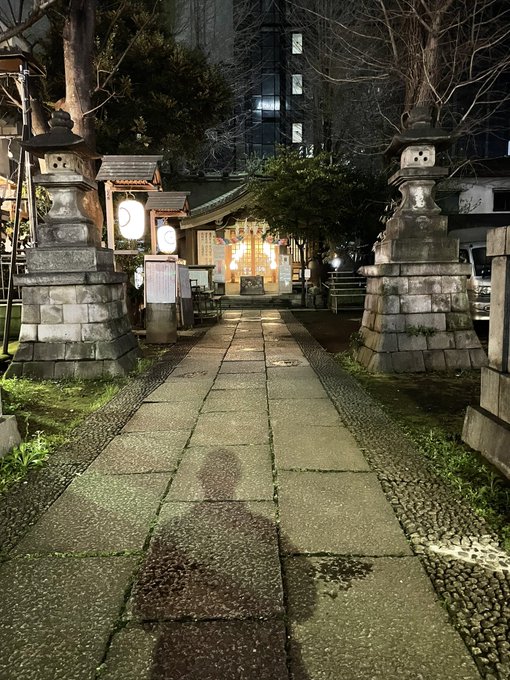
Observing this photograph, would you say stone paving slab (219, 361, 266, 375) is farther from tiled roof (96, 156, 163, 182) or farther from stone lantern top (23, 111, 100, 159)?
tiled roof (96, 156, 163, 182)

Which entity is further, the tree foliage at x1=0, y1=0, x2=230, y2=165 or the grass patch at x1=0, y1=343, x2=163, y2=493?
the tree foliage at x1=0, y1=0, x2=230, y2=165

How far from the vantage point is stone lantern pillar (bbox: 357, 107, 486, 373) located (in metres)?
7.61

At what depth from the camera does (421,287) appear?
25.2ft

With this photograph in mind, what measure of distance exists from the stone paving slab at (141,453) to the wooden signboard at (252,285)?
20.0 m

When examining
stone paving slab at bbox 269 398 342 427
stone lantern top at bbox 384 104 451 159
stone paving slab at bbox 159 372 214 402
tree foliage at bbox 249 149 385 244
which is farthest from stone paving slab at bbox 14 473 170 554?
tree foliage at bbox 249 149 385 244

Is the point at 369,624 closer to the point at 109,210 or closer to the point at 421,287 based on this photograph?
the point at 421,287

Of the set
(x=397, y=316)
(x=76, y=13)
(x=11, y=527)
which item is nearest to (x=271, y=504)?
(x=11, y=527)

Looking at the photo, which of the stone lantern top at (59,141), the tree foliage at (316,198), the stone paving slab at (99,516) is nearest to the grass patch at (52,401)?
the stone paving slab at (99,516)

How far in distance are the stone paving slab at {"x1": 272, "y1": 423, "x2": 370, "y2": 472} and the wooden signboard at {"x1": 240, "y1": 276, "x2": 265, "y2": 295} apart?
1982 cm

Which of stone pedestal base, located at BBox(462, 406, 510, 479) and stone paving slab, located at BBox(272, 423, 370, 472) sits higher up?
stone pedestal base, located at BBox(462, 406, 510, 479)

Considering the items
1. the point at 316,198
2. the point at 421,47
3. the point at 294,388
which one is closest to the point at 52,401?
the point at 294,388

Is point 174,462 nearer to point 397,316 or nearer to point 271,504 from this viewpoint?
point 271,504

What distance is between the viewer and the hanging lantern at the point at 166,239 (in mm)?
13215

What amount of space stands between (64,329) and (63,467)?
382 centimetres
